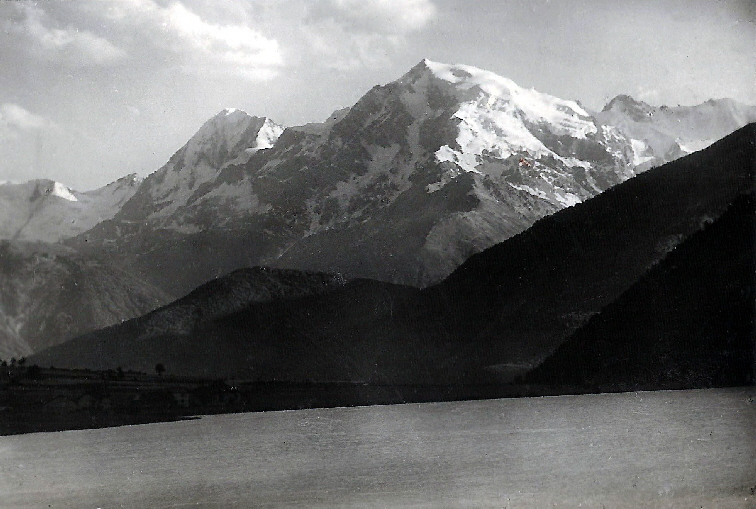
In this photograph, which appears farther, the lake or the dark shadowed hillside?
the dark shadowed hillside

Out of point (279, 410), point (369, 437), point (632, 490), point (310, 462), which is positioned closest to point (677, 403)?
point (369, 437)

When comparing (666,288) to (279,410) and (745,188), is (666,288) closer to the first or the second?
(745,188)

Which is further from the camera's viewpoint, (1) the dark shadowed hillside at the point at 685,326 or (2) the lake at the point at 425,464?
(1) the dark shadowed hillside at the point at 685,326

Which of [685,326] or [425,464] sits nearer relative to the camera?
[425,464]
